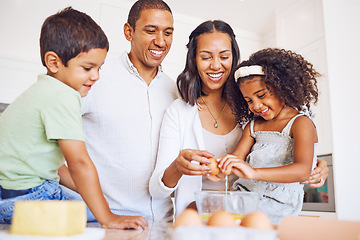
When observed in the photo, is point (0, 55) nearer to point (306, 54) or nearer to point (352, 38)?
point (306, 54)

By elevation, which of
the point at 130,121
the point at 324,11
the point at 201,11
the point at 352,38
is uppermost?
the point at 201,11

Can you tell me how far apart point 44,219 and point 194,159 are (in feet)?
2.09

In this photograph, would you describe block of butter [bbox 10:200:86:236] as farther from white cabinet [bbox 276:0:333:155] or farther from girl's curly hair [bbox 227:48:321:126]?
white cabinet [bbox 276:0:333:155]

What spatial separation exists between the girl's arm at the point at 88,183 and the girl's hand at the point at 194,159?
275 mm

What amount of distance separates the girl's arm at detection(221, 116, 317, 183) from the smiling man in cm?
65

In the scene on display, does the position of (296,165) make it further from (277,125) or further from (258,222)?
(258,222)

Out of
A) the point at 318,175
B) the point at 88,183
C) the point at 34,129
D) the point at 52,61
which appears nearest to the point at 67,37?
the point at 52,61

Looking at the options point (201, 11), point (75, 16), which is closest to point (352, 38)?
point (201, 11)

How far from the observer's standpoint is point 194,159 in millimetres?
1146

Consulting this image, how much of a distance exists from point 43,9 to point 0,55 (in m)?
0.70

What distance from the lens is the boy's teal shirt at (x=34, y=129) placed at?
0.96 metres

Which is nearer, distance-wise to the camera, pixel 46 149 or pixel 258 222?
pixel 258 222

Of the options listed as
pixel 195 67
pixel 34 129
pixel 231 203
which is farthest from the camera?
pixel 195 67

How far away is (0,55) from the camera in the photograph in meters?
3.15
